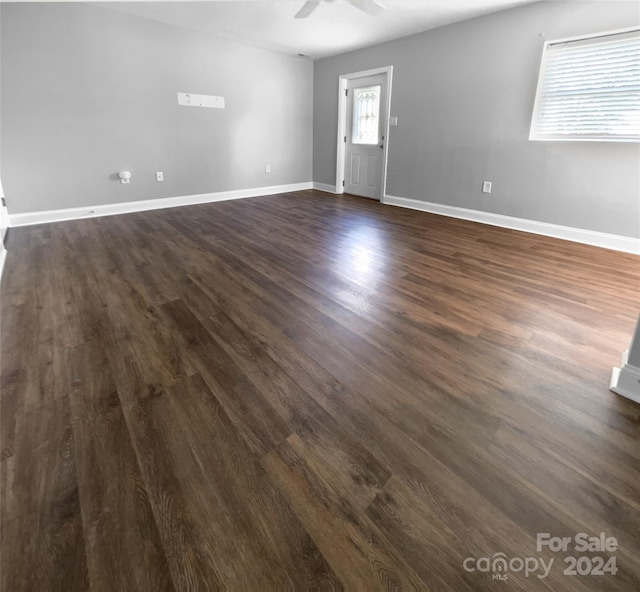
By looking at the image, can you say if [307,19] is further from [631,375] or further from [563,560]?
[563,560]

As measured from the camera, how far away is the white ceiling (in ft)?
11.9

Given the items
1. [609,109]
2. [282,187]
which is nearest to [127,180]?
[282,187]

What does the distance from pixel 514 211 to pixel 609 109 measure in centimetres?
124

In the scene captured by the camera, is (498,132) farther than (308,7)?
Yes

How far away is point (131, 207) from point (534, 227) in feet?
17.2

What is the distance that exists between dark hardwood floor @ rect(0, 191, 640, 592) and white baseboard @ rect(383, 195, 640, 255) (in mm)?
1044

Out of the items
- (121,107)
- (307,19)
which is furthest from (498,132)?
(121,107)

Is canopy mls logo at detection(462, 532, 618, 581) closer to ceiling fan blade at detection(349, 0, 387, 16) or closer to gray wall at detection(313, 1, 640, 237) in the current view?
gray wall at detection(313, 1, 640, 237)

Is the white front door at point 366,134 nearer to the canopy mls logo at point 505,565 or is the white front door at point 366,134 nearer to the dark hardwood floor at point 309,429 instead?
the dark hardwood floor at point 309,429

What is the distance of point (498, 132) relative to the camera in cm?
407

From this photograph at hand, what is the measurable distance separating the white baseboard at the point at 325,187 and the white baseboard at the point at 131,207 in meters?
0.76

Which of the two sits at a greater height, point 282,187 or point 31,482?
point 282,187

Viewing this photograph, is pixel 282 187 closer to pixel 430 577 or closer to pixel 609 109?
pixel 609 109

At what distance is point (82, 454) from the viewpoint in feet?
3.94
